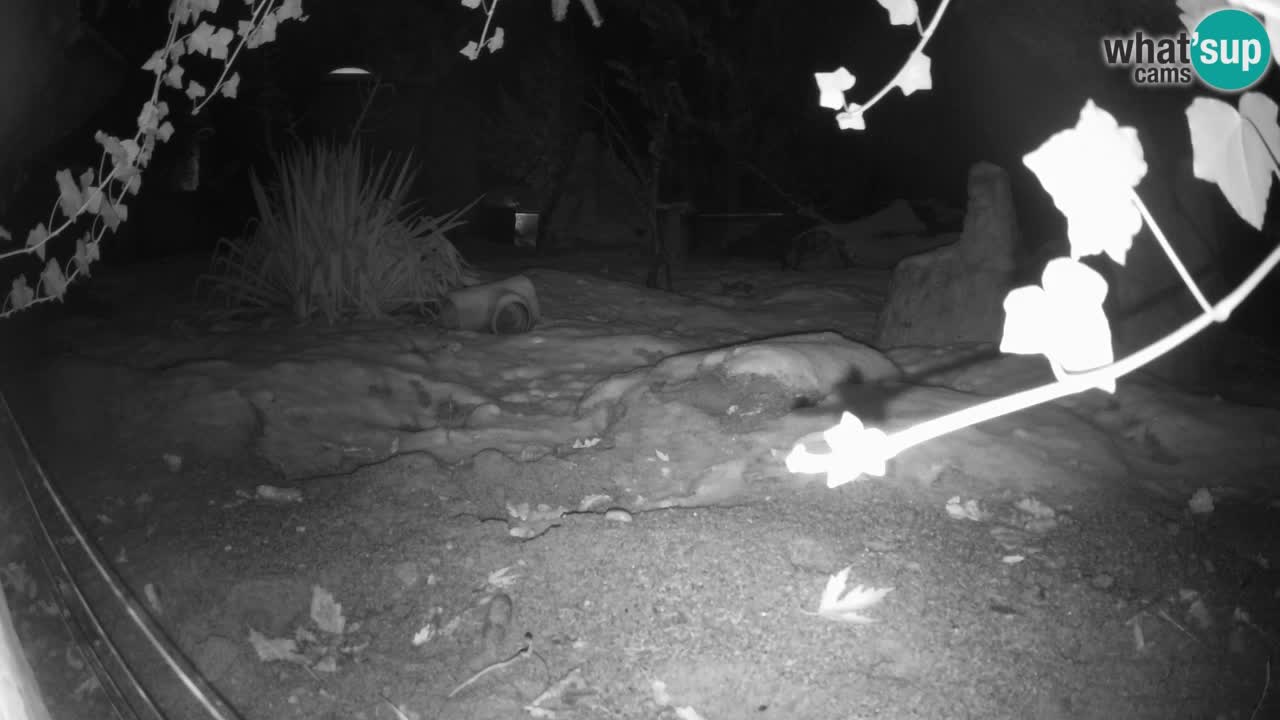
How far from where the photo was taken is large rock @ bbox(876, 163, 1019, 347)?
3.86m

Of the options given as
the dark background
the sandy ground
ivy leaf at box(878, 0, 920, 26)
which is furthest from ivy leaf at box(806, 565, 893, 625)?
the dark background

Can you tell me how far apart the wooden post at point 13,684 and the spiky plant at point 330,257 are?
301 cm

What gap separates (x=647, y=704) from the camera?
1.55 m

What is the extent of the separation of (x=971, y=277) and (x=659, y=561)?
2.57 meters

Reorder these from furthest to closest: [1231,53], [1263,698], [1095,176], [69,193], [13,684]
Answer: [69,193] < [1263,698] < [13,684] < [1231,53] < [1095,176]

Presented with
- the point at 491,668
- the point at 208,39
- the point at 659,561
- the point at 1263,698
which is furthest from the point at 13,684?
the point at 1263,698

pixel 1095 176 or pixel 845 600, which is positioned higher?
pixel 1095 176

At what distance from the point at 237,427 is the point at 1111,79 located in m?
3.47

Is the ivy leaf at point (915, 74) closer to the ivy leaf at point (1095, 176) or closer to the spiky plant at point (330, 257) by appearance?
the ivy leaf at point (1095, 176)

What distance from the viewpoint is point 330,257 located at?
4.21 metres

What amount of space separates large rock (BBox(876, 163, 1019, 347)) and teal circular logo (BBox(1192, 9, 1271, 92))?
284 cm

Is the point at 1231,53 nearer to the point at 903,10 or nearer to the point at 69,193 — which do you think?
the point at 903,10

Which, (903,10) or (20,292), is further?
(20,292)

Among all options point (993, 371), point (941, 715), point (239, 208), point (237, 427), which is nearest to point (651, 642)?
point (941, 715)
